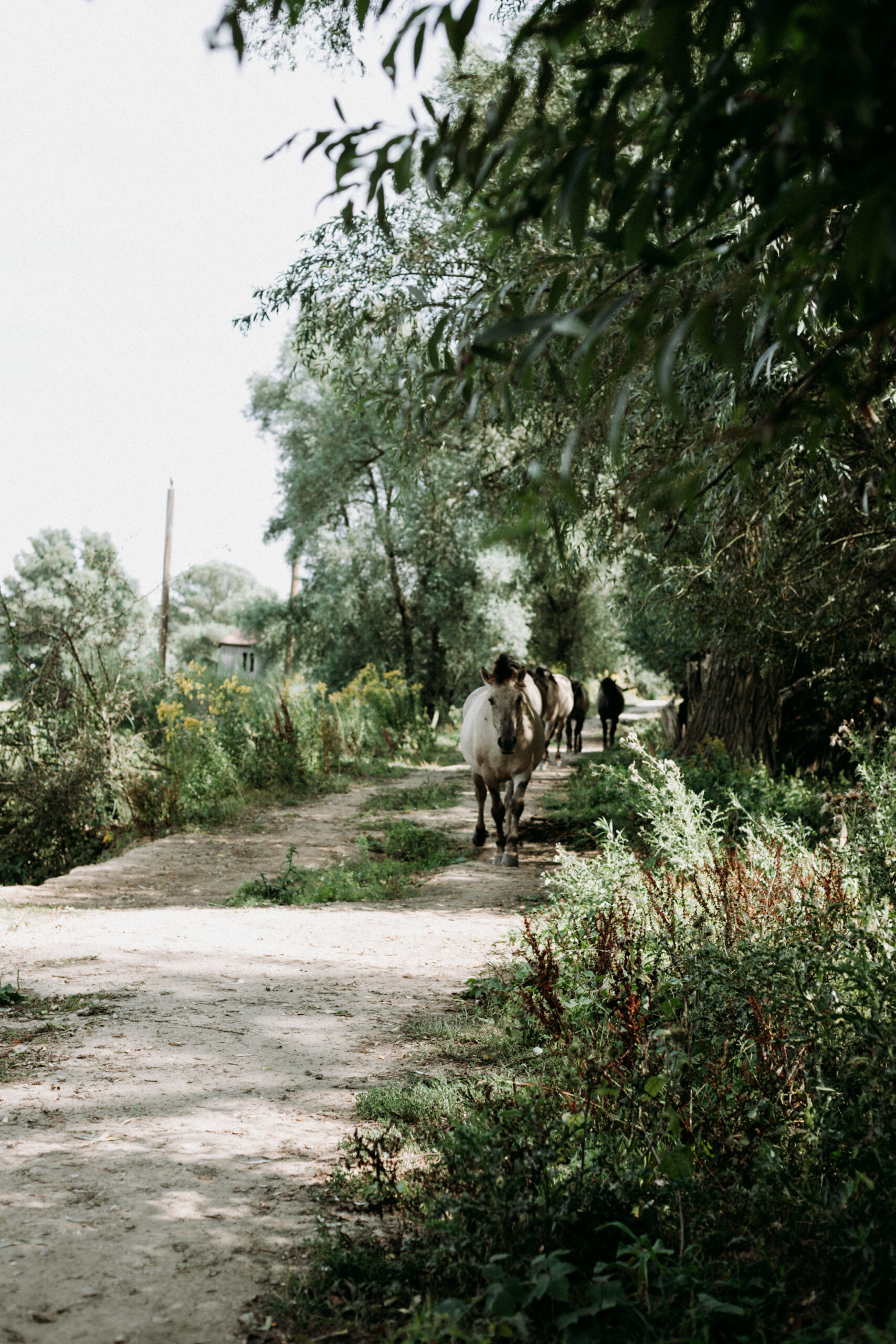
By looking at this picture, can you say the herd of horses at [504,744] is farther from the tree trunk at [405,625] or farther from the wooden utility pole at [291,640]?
the wooden utility pole at [291,640]

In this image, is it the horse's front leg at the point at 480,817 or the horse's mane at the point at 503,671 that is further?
the horse's front leg at the point at 480,817

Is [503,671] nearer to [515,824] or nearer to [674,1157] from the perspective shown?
[515,824]

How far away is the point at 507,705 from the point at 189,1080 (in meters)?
6.17

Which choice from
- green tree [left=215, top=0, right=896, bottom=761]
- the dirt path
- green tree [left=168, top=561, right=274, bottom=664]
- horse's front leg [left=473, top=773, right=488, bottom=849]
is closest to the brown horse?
horse's front leg [left=473, top=773, right=488, bottom=849]

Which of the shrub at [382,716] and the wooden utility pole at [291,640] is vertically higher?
the wooden utility pole at [291,640]

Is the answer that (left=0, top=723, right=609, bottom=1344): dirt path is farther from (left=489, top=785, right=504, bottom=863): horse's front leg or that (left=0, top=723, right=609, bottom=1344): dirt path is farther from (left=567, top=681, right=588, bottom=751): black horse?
(left=567, top=681, right=588, bottom=751): black horse

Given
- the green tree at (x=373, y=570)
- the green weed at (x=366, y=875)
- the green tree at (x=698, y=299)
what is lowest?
the green weed at (x=366, y=875)

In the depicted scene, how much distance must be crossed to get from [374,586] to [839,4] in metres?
23.2

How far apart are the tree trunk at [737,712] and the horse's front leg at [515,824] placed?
3.02 m

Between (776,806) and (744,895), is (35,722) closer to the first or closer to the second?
(776,806)

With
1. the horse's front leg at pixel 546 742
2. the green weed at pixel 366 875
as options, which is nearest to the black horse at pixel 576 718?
the horse's front leg at pixel 546 742

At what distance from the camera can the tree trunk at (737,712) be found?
38.0 feet

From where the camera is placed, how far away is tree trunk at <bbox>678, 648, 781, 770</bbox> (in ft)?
38.0

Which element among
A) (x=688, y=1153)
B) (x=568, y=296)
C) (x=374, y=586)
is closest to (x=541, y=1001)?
(x=688, y=1153)
